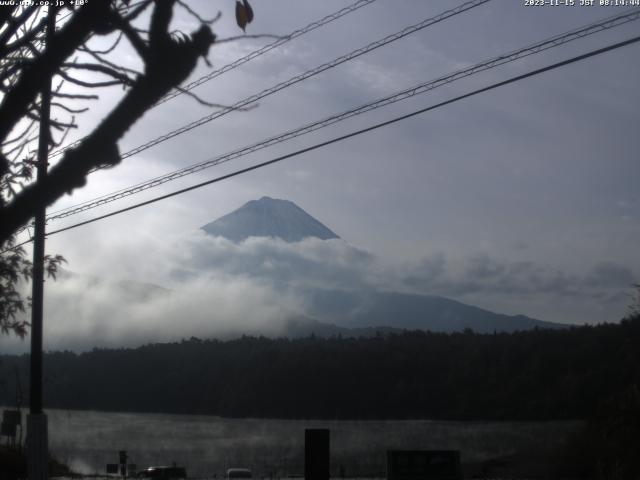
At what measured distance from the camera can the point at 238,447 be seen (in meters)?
68.0

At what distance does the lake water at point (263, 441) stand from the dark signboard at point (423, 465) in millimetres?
26479

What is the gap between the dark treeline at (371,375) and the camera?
72.9 m

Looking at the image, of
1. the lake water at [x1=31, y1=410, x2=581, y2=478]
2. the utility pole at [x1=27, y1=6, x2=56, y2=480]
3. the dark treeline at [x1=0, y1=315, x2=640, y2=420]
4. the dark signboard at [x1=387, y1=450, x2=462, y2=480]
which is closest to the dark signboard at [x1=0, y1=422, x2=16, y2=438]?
the utility pole at [x1=27, y1=6, x2=56, y2=480]

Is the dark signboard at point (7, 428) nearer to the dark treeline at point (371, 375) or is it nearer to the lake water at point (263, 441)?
the lake water at point (263, 441)

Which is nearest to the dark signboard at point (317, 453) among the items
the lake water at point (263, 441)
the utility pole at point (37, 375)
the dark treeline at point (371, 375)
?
the utility pole at point (37, 375)

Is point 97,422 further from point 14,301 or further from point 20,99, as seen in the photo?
point 20,99

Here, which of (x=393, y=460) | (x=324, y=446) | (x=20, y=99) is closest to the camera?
(x=20, y=99)

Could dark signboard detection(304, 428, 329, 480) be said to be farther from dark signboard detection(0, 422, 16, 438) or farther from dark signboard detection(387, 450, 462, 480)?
dark signboard detection(0, 422, 16, 438)

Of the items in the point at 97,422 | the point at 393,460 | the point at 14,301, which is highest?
the point at 14,301

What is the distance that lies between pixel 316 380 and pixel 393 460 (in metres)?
76.2

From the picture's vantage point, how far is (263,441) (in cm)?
7181

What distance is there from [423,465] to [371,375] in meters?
74.2

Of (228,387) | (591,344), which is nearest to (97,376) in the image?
(228,387)

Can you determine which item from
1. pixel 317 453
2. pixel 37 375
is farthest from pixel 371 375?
pixel 317 453
